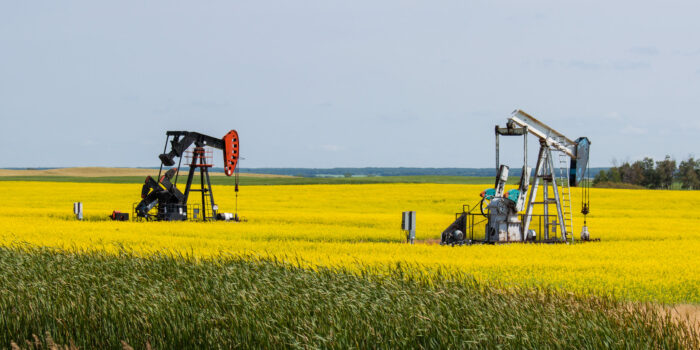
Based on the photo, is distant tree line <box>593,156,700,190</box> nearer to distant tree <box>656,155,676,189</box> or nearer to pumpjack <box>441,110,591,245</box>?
distant tree <box>656,155,676,189</box>

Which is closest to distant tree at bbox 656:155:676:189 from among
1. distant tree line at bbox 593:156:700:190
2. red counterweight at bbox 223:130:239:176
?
distant tree line at bbox 593:156:700:190

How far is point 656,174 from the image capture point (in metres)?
116

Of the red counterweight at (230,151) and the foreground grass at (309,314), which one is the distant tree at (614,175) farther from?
the foreground grass at (309,314)

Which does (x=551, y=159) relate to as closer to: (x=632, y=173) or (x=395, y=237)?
(x=395, y=237)

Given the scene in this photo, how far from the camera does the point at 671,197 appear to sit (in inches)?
1928

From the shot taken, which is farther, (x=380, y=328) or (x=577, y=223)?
(x=577, y=223)

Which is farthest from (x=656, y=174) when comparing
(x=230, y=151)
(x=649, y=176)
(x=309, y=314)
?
(x=309, y=314)

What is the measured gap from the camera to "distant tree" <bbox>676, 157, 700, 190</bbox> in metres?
118

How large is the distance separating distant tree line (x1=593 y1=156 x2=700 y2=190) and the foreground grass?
108 meters

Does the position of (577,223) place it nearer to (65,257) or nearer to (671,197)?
(671,197)

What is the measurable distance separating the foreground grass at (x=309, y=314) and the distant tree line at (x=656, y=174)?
108 m

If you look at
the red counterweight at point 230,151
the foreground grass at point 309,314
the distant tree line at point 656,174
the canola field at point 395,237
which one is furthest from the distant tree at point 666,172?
the foreground grass at point 309,314

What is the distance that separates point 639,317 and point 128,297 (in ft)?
21.9

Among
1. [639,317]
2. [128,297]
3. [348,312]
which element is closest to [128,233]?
[128,297]
